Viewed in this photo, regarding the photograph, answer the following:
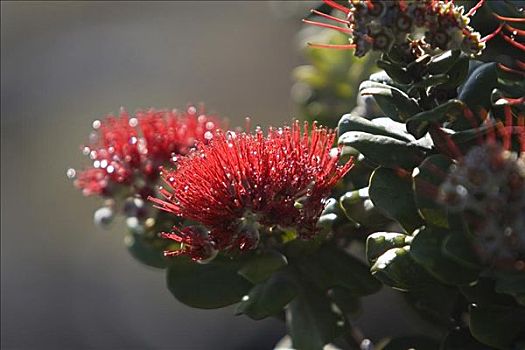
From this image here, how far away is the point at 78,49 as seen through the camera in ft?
9.52

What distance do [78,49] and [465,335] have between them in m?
2.33

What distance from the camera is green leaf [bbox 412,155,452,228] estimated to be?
63cm

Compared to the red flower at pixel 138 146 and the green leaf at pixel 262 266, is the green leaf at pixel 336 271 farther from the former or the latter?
the red flower at pixel 138 146

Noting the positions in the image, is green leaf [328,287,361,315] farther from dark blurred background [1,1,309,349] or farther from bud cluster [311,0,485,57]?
dark blurred background [1,1,309,349]

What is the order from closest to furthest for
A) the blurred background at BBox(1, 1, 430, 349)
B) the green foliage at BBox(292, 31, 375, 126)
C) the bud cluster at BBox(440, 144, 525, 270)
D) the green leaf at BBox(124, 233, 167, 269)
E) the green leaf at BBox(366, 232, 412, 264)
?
1. the bud cluster at BBox(440, 144, 525, 270)
2. the green leaf at BBox(366, 232, 412, 264)
3. the green leaf at BBox(124, 233, 167, 269)
4. the green foliage at BBox(292, 31, 375, 126)
5. the blurred background at BBox(1, 1, 430, 349)

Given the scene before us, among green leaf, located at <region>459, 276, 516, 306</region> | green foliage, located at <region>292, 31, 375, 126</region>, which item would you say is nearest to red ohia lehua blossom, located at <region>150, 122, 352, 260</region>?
green leaf, located at <region>459, 276, 516, 306</region>

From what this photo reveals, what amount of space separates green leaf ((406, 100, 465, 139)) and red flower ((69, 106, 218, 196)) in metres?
0.25

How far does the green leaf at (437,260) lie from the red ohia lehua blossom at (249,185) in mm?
109

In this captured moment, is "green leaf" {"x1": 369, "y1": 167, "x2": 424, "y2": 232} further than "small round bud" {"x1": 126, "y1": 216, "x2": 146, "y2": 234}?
No

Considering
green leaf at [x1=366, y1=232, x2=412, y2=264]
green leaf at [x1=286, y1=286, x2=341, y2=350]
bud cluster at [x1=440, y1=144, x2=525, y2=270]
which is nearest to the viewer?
bud cluster at [x1=440, y1=144, x2=525, y2=270]

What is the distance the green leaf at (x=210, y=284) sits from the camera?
0.80 metres

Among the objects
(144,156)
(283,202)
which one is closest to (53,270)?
(144,156)

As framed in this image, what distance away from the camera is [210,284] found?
81 centimetres

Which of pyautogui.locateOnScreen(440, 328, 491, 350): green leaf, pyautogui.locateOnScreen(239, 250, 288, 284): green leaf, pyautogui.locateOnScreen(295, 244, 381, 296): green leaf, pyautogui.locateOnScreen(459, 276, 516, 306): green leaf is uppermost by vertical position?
pyautogui.locateOnScreen(459, 276, 516, 306): green leaf
